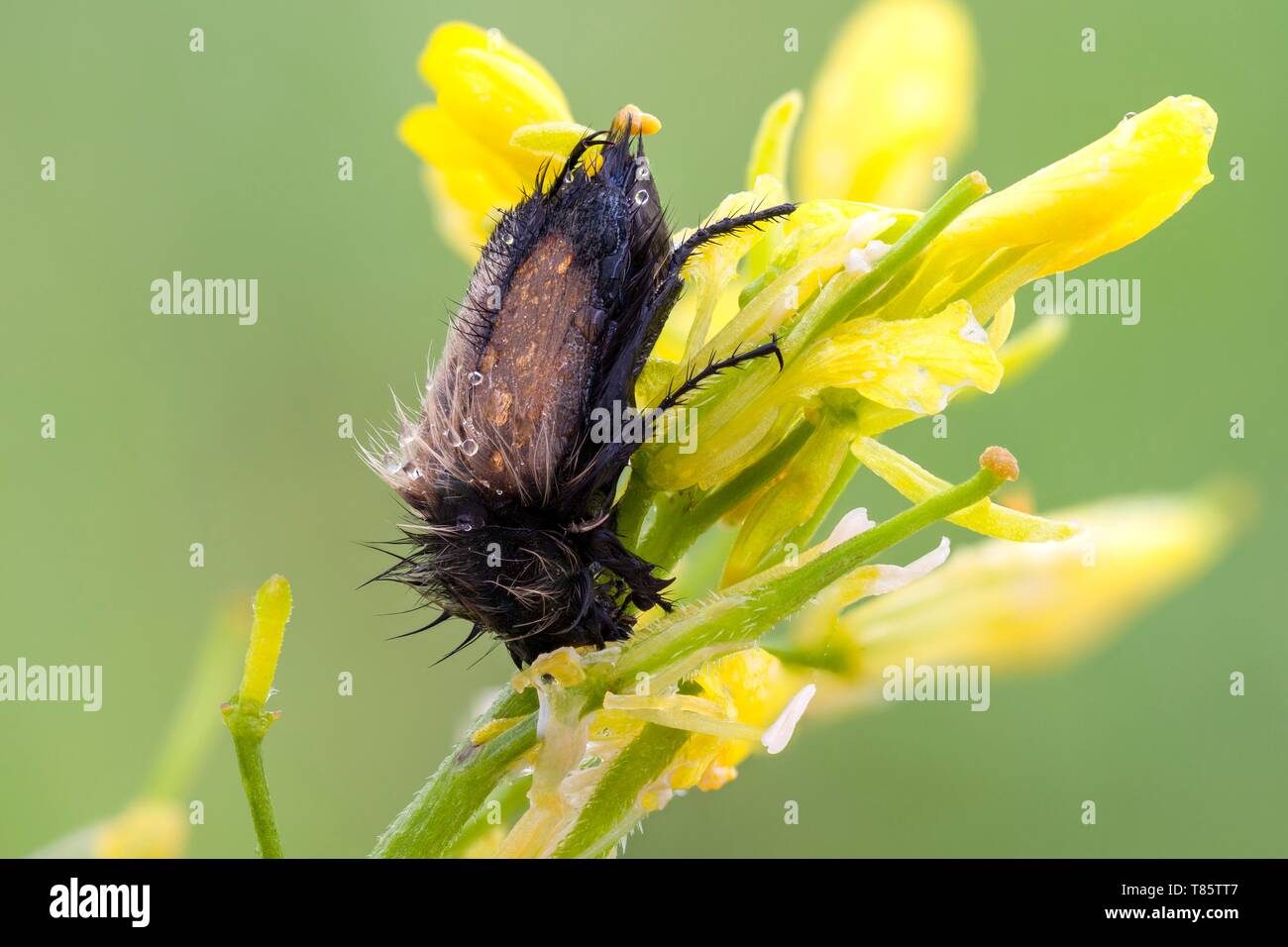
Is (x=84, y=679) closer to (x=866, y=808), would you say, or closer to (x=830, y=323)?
(x=866, y=808)

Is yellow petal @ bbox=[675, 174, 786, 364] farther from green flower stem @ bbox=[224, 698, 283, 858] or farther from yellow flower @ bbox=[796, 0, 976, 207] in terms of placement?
yellow flower @ bbox=[796, 0, 976, 207]

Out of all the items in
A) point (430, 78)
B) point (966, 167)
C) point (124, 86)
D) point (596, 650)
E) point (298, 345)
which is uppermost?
point (124, 86)

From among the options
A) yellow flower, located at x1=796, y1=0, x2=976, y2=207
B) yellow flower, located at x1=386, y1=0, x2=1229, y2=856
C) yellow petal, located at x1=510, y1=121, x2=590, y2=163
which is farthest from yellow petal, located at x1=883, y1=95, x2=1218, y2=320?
yellow flower, located at x1=796, y1=0, x2=976, y2=207

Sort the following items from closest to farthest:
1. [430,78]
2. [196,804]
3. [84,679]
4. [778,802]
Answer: [430,78] → [196,804] → [84,679] → [778,802]

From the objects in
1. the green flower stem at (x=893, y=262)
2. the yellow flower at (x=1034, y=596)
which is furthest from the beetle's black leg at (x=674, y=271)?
the yellow flower at (x=1034, y=596)

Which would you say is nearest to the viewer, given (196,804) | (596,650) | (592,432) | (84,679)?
(592,432)

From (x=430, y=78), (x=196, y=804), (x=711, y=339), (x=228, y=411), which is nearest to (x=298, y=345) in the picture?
(x=228, y=411)

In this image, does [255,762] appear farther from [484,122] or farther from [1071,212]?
[1071,212]
